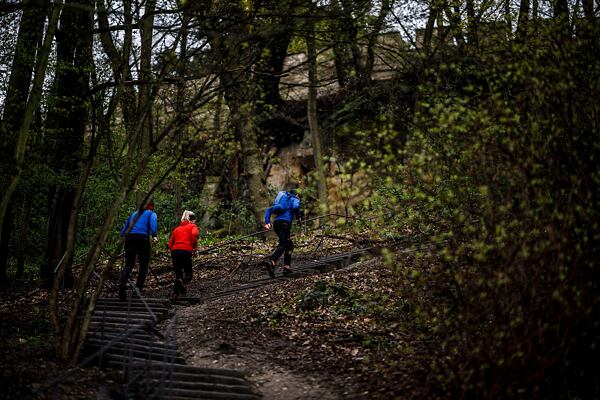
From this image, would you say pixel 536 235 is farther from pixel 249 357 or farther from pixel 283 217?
pixel 283 217

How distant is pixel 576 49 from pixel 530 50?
52 centimetres

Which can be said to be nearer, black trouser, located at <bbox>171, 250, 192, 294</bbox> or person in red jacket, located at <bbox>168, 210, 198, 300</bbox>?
person in red jacket, located at <bbox>168, 210, 198, 300</bbox>

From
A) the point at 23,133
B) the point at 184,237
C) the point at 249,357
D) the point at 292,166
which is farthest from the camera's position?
the point at 292,166

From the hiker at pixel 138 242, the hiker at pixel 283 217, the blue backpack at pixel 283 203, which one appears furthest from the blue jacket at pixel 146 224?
the blue backpack at pixel 283 203

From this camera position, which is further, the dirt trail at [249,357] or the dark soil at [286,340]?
the dirt trail at [249,357]

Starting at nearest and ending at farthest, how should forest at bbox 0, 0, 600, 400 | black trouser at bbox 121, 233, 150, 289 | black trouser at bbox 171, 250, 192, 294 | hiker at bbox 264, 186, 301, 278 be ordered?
1. forest at bbox 0, 0, 600, 400
2. black trouser at bbox 121, 233, 150, 289
3. black trouser at bbox 171, 250, 192, 294
4. hiker at bbox 264, 186, 301, 278

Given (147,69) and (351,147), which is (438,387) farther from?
(351,147)

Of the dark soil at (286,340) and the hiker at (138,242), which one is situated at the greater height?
the hiker at (138,242)

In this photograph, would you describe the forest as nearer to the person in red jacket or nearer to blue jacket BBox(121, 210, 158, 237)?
the person in red jacket

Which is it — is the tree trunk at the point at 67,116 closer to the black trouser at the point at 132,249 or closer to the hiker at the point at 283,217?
the black trouser at the point at 132,249

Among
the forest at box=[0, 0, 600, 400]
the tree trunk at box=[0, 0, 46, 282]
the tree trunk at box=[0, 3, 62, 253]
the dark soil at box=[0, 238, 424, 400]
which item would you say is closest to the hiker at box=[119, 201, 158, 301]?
the forest at box=[0, 0, 600, 400]

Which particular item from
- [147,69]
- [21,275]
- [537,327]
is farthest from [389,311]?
[21,275]

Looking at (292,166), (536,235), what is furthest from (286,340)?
(292,166)

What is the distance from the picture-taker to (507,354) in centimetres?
561
